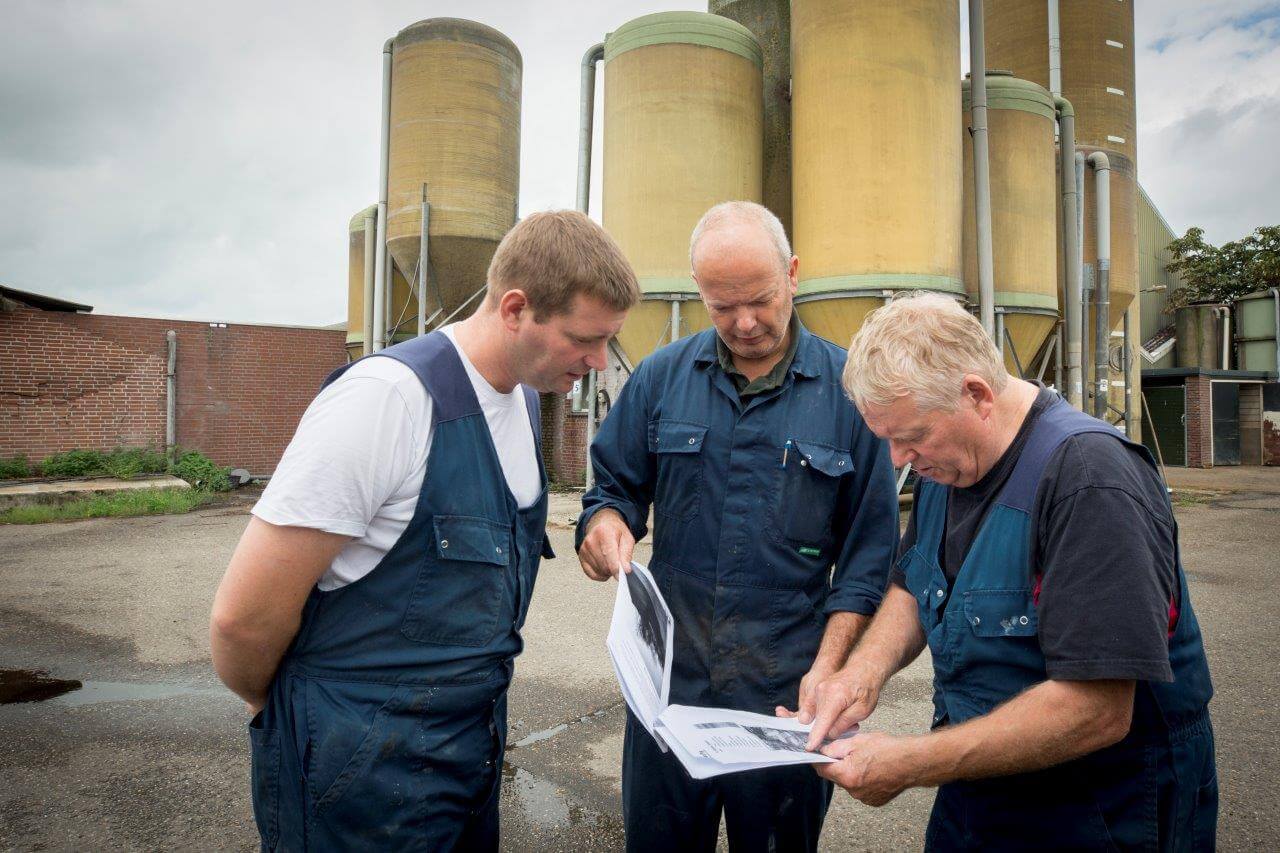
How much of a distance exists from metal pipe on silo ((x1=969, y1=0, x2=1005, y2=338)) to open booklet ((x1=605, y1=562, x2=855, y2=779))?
7585mm

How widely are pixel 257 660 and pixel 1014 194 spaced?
1002 cm

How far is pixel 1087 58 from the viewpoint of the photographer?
1375 centimetres

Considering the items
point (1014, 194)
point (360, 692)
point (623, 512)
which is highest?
point (1014, 194)

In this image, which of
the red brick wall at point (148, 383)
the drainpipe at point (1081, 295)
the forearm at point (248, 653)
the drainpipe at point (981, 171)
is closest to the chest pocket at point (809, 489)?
the forearm at point (248, 653)

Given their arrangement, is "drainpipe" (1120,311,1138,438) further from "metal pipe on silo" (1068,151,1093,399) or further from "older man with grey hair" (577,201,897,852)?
"older man with grey hair" (577,201,897,852)

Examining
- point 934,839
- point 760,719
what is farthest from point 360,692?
point 934,839

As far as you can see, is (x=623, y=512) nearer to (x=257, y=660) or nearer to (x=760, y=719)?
(x=760, y=719)

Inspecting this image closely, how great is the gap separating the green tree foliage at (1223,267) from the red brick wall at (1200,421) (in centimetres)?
588

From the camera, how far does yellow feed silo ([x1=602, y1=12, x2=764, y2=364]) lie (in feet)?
28.1

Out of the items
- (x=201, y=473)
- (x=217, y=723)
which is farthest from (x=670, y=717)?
(x=201, y=473)

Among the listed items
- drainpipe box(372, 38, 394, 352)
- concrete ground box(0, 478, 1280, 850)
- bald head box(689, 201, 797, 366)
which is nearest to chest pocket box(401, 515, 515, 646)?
bald head box(689, 201, 797, 366)

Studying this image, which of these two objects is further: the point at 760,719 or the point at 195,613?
the point at 195,613

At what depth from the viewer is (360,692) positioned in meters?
1.42

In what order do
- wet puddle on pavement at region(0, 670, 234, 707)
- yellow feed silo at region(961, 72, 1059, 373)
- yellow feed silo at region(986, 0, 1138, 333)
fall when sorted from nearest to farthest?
wet puddle on pavement at region(0, 670, 234, 707) → yellow feed silo at region(961, 72, 1059, 373) → yellow feed silo at region(986, 0, 1138, 333)
